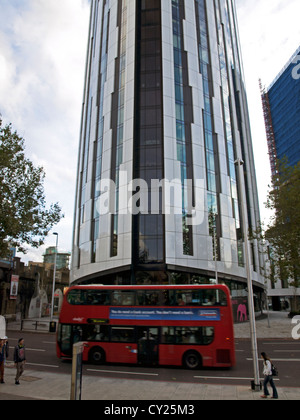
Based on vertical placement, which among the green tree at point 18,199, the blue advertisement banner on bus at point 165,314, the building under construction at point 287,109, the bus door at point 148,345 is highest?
the building under construction at point 287,109

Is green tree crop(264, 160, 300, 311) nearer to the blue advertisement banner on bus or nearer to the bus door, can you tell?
the blue advertisement banner on bus

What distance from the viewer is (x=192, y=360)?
1478 cm

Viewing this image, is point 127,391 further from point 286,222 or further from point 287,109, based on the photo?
point 287,109

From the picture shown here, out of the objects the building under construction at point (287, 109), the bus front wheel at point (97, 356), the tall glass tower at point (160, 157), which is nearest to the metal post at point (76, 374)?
the bus front wheel at point (97, 356)

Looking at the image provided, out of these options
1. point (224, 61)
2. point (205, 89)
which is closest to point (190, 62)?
point (205, 89)

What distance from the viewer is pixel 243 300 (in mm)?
39844

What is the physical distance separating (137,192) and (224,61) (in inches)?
1136

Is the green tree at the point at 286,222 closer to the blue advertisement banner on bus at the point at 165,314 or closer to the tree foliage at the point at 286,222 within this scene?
the tree foliage at the point at 286,222

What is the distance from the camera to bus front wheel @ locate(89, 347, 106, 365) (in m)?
15.8

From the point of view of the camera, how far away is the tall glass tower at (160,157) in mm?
36344

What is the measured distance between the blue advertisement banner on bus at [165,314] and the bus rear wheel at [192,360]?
67.8 inches

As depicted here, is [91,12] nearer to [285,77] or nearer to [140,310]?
[285,77]

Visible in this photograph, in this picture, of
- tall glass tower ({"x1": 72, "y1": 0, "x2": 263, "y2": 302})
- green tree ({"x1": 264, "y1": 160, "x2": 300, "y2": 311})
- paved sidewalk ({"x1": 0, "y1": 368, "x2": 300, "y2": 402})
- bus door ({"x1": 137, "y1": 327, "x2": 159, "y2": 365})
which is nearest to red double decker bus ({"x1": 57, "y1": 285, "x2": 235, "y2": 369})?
bus door ({"x1": 137, "y1": 327, "x2": 159, "y2": 365})

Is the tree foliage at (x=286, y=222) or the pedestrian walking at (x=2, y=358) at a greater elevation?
the tree foliage at (x=286, y=222)
